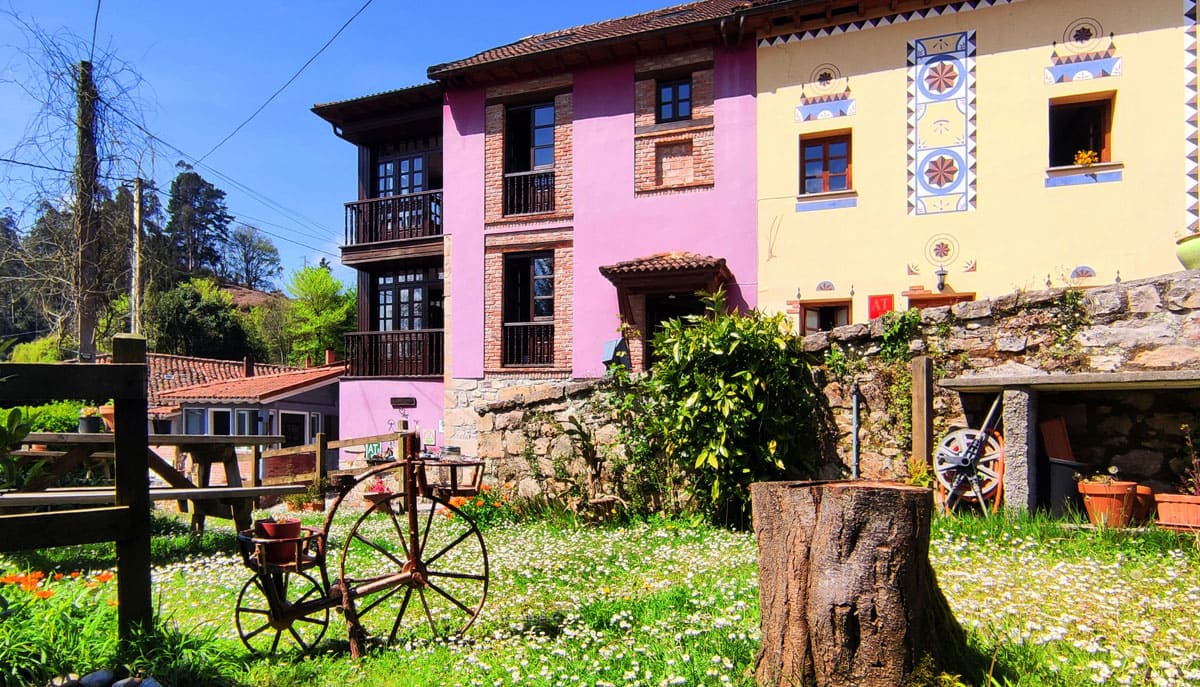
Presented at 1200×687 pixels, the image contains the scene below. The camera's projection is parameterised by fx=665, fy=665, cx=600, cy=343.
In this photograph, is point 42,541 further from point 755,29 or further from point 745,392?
point 755,29

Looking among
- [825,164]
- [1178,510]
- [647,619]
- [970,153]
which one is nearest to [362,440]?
[647,619]

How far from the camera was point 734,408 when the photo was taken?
675 centimetres

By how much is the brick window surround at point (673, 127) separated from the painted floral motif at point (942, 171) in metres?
3.39

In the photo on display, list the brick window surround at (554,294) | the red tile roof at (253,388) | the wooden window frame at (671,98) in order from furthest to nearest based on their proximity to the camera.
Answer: the red tile roof at (253,388) < the brick window surround at (554,294) < the wooden window frame at (671,98)

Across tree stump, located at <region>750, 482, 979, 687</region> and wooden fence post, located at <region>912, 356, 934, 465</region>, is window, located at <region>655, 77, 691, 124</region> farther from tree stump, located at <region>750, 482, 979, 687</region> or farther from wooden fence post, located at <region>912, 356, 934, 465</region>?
tree stump, located at <region>750, 482, 979, 687</region>

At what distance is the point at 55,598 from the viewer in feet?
10.7

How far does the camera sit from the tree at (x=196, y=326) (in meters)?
26.8

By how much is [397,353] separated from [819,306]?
9.03 m

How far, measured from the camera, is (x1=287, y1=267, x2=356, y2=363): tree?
29.3 metres

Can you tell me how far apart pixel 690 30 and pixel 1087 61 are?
5.83m

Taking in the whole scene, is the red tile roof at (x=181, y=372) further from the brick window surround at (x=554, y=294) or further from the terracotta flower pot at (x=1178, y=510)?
the terracotta flower pot at (x=1178, y=510)

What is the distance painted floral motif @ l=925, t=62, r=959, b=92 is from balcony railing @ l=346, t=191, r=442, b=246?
9.53 m

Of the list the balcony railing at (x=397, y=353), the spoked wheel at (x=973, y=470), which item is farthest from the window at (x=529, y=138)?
the spoked wheel at (x=973, y=470)

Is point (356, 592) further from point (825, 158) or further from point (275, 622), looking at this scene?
point (825, 158)
